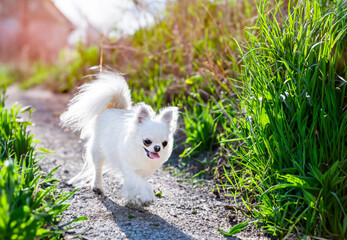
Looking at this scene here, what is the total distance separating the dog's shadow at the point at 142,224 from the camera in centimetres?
248

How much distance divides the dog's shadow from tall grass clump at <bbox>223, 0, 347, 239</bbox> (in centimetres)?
61

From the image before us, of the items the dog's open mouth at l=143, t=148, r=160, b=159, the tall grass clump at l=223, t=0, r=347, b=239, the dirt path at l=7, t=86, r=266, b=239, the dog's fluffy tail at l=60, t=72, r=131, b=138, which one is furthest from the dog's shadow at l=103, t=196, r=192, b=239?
the dog's fluffy tail at l=60, t=72, r=131, b=138

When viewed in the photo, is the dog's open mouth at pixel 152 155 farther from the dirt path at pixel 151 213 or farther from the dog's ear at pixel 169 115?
the dirt path at pixel 151 213

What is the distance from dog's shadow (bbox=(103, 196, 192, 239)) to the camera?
248cm

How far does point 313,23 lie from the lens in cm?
262

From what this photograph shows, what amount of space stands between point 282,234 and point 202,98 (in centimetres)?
273

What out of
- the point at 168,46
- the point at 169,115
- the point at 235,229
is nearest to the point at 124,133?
the point at 169,115

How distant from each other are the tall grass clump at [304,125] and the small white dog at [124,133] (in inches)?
24.4

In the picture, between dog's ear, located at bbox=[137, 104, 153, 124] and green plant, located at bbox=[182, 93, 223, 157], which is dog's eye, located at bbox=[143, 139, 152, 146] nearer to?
dog's ear, located at bbox=[137, 104, 153, 124]

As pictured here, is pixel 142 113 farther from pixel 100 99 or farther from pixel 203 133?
pixel 203 133

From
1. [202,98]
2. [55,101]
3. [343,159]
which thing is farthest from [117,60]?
[343,159]

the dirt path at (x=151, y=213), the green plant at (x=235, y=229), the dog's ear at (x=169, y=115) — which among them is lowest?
the dirt path at (x=151, y=213)

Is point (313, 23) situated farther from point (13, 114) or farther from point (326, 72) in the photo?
point (13, 114)

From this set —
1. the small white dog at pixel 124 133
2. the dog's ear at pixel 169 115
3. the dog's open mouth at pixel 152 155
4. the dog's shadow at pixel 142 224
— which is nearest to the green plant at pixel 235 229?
the dog's shadow at pixel 142 224
